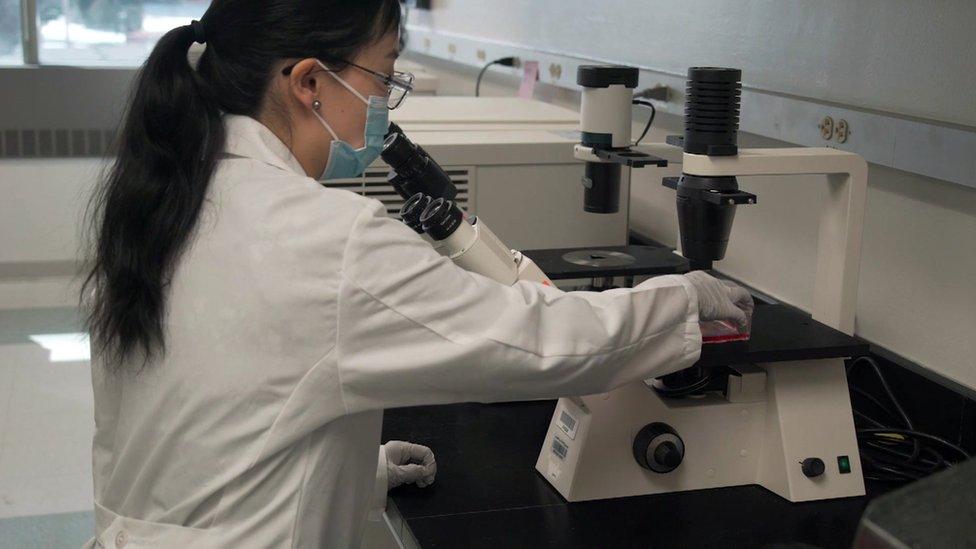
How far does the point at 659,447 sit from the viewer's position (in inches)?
49.1

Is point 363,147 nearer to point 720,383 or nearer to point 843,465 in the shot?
point 720,383

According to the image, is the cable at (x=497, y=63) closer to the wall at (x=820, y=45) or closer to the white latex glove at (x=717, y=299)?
the wall at (x=820, y=45)

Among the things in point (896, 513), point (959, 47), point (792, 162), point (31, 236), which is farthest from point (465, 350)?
point (31, 236)

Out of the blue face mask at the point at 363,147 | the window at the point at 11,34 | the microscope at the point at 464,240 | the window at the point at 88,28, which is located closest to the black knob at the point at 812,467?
the microscope at the point at 464,240

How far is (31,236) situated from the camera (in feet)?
13.7

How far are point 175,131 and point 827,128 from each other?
0.96 metres

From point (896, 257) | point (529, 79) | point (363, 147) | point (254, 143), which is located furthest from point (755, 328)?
point (529, 79)

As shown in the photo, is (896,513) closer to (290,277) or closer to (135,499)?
(290,277)

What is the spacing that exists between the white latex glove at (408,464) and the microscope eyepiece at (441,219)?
297mm

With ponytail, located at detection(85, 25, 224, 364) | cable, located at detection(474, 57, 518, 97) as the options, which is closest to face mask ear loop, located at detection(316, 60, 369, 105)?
ponytail, located at detection(85, 25, 224, 364)

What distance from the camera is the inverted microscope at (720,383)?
48.2 inches

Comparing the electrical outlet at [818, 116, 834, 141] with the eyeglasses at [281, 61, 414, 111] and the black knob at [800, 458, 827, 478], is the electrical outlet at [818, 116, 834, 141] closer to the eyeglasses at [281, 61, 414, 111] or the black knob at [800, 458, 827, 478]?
the black knob at [800, 458, 827, 478]

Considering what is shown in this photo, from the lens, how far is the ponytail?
1.04 m

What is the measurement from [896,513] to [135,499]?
0.91 meters
